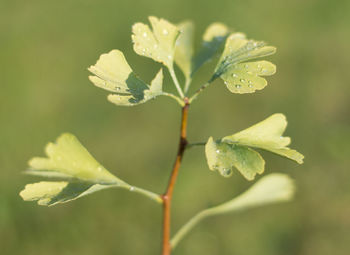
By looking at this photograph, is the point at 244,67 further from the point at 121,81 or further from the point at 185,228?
the point at 185,228

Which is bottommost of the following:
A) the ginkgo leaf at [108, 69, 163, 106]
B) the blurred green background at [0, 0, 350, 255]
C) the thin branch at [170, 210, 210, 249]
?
the blurred green background at [0, 0, 350, 255]

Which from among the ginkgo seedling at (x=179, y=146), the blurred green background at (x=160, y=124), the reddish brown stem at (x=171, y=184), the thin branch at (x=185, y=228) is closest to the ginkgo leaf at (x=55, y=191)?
the ginkgo seedling at (x=179, y=146)

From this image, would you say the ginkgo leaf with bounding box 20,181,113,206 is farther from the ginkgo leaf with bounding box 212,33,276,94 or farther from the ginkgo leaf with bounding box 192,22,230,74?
the ginkgo leaf with bounding box 192,22,230,74

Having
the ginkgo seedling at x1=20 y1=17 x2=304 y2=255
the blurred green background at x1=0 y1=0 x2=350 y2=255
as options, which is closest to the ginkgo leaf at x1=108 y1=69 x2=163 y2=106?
the ginkgo seedling at x1=20 y1=17 x2=304 y2=255

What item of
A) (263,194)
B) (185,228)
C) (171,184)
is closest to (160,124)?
(263,194)

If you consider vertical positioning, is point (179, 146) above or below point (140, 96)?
below

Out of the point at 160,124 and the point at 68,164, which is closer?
the point at 68,164
